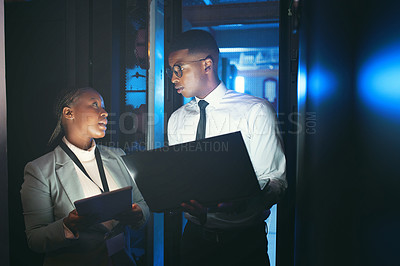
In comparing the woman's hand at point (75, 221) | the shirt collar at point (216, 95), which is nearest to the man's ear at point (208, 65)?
the shirt collar at point (216, 95)

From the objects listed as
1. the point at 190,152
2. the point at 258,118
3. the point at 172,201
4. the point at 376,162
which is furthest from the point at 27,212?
the point at 376,162

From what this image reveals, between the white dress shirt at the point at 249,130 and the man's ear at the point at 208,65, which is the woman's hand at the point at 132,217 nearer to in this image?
the white dress shirt at the point at 249,130

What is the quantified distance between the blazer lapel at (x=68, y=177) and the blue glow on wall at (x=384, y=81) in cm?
135

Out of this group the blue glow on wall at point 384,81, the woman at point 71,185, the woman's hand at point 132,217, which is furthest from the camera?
the woman's hand at point 132,217

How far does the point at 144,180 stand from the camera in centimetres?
146

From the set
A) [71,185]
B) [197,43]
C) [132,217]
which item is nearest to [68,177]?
[71,185]

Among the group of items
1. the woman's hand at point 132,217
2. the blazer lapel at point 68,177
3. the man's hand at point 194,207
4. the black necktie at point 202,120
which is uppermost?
the black necktie at point 202,120

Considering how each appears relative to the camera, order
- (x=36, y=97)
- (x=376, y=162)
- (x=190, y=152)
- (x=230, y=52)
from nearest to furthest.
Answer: (x=376, y=162), (x=190, y=152), (x=36, y=97), (x=230, y=52)

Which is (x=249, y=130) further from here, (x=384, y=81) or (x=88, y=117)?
(x=88, y=117)

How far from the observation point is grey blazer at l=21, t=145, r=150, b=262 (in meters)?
1.50

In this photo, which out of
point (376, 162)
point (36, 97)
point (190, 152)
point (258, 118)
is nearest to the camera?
point (376, 162)

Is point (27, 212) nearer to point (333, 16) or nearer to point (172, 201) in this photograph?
point (172, 201)

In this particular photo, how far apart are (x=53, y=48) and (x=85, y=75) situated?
20 centimetres

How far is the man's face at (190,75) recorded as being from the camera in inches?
68.3
